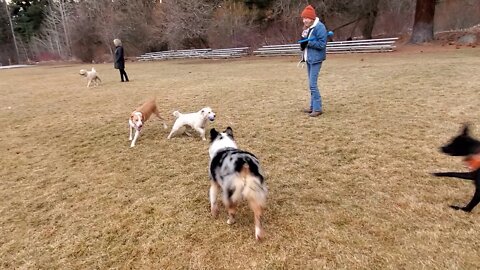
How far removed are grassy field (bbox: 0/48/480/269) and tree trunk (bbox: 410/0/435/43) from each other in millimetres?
11849

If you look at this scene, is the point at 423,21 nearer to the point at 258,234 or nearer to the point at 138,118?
the point at 138,118

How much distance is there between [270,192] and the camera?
11.1 feet

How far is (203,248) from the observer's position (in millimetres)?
2574

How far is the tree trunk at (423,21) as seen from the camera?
1658 cm

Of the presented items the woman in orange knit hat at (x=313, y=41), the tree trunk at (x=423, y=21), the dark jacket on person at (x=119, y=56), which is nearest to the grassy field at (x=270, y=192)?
the woman in orange knit hat at (x=313, y=41)

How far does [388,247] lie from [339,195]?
0.84 m

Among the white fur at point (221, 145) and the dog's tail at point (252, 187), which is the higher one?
the white fur at point (221, 145)

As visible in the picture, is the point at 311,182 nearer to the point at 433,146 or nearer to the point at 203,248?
the point at 203,248

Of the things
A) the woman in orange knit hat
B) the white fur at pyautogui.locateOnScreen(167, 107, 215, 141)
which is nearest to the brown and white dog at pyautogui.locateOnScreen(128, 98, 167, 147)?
the white fur at pyautogui.locateOnScreen(167, 107, 215, 141)

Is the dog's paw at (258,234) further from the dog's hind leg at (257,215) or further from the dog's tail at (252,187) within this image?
the dog's tail at (252,187)

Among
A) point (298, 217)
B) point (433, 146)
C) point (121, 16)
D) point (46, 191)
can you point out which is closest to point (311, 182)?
point (298, 217)

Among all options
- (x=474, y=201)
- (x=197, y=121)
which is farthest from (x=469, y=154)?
(x=197, y=121)

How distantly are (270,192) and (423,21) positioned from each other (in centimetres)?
1807

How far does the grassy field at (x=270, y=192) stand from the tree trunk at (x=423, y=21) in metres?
11.8
